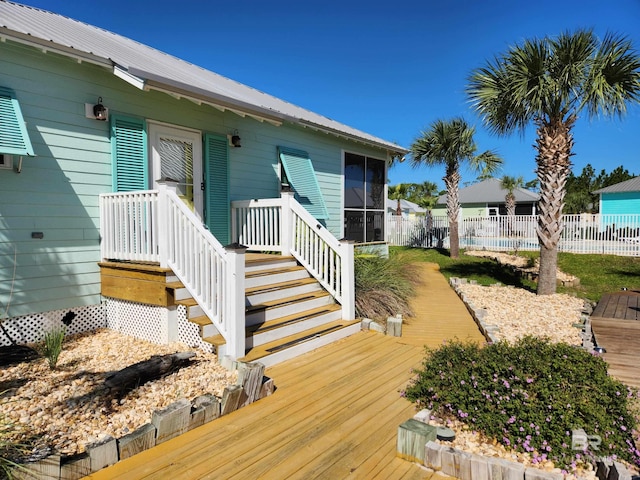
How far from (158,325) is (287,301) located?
1.72 metres

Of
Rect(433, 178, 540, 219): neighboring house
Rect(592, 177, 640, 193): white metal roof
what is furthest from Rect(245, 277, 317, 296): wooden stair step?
Rect(592, 177, 640, 193): white metal roof

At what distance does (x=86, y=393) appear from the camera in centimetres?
323

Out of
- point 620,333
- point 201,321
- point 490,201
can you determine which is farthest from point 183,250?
point 490,201

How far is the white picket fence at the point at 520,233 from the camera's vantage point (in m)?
15.3

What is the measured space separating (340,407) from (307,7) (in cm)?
1103

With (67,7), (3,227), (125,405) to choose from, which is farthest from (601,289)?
(67,7)

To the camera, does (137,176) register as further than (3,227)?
Yes

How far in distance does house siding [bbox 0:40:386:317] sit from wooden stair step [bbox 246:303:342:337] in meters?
2.39

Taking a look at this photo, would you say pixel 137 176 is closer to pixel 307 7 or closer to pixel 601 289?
pixel 307 7

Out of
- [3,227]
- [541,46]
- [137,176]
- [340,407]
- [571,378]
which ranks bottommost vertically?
[340,407]

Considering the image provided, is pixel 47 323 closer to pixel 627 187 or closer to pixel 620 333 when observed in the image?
→ pixel 620 333

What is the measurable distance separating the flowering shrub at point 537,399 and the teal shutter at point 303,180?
532cm

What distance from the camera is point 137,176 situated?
5.59m

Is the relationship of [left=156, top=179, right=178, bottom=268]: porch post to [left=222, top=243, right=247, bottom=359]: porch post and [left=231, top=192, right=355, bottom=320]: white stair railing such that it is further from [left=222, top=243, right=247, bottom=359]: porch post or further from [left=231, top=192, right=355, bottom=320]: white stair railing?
[left=231, top=192, right=355, bottom=320]: white stair railing
